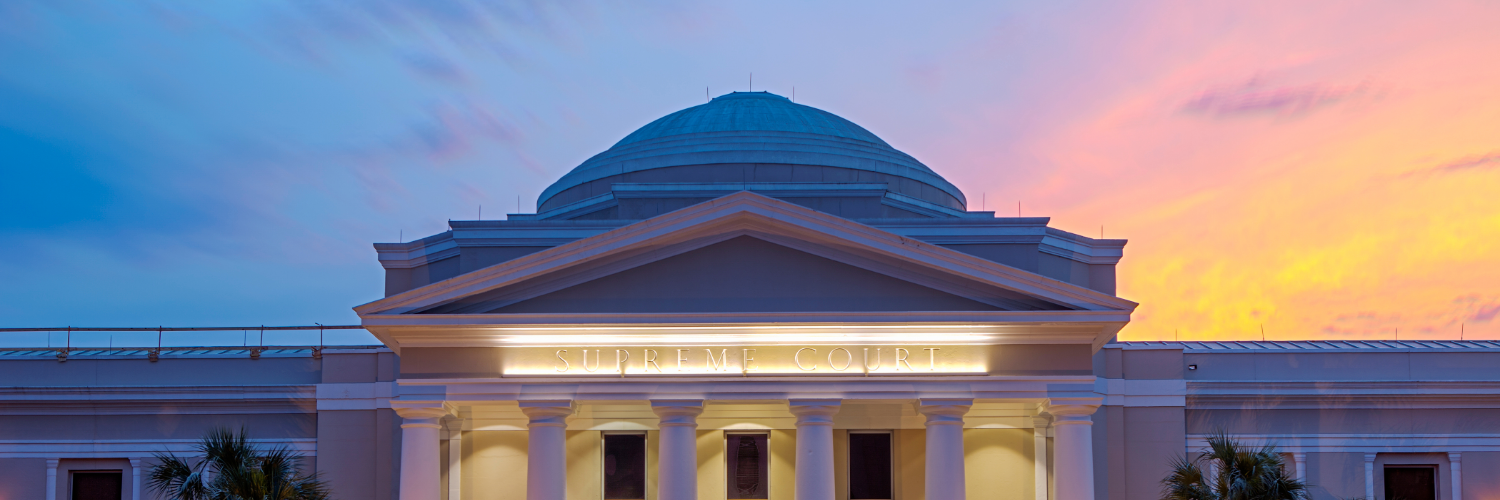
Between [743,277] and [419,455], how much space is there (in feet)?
31.1

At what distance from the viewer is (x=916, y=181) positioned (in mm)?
48031

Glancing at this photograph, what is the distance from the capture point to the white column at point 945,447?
3434 centimetres

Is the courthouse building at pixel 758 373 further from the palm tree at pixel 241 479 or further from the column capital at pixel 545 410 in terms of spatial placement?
the palm tree at pixel 241 479

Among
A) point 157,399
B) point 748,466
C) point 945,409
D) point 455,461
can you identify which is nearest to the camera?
point 945,409

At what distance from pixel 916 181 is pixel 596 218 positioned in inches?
450

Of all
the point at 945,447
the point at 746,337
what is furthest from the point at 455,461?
the point at 945,447

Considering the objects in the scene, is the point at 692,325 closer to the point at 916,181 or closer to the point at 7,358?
the point at 916,181

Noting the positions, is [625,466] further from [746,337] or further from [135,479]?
[135,479]

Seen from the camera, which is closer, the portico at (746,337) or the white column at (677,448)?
the portico at (746,337)

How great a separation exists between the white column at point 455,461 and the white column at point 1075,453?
1731 centimetres

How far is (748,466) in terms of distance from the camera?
133 ft

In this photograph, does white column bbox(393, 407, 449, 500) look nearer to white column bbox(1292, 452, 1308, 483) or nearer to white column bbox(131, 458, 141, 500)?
white column bbox(131, 458, 141, 500)

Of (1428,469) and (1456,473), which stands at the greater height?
(1428,469)

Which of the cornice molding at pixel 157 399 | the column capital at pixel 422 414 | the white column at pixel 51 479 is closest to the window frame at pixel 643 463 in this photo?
the column capital at pixel 422 414
